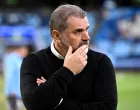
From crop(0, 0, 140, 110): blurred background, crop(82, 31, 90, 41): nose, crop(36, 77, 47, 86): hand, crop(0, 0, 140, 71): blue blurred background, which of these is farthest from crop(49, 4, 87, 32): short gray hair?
crop(0, 0, 140, 71): blue blurred background

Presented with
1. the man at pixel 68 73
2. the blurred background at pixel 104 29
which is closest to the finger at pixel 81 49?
the man at pixel 68 73

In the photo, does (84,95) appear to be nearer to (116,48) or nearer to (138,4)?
(116,48)

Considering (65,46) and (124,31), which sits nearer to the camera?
(65,46)

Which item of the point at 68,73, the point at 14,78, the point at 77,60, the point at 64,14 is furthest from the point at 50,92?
the point at 14,78

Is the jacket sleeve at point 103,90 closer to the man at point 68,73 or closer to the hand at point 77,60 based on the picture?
the man at point 68,73

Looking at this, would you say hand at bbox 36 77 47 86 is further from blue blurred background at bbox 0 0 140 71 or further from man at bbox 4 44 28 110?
blue blurred background at bbox 0 0 140 71

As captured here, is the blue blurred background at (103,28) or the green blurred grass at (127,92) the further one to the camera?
the blue blurred background at (103,28)

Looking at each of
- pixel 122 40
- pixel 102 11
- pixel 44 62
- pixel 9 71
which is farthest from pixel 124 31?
pixel 44 62

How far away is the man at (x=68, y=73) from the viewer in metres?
3.90

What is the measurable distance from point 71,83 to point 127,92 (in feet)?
45.0

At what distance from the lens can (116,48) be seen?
24.6 meters

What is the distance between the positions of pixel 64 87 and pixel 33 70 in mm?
383

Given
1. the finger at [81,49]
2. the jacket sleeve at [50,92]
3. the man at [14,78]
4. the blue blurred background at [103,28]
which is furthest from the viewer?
the blue blurred background at [103,28]

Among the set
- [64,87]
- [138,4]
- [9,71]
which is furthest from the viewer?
[138,4]
